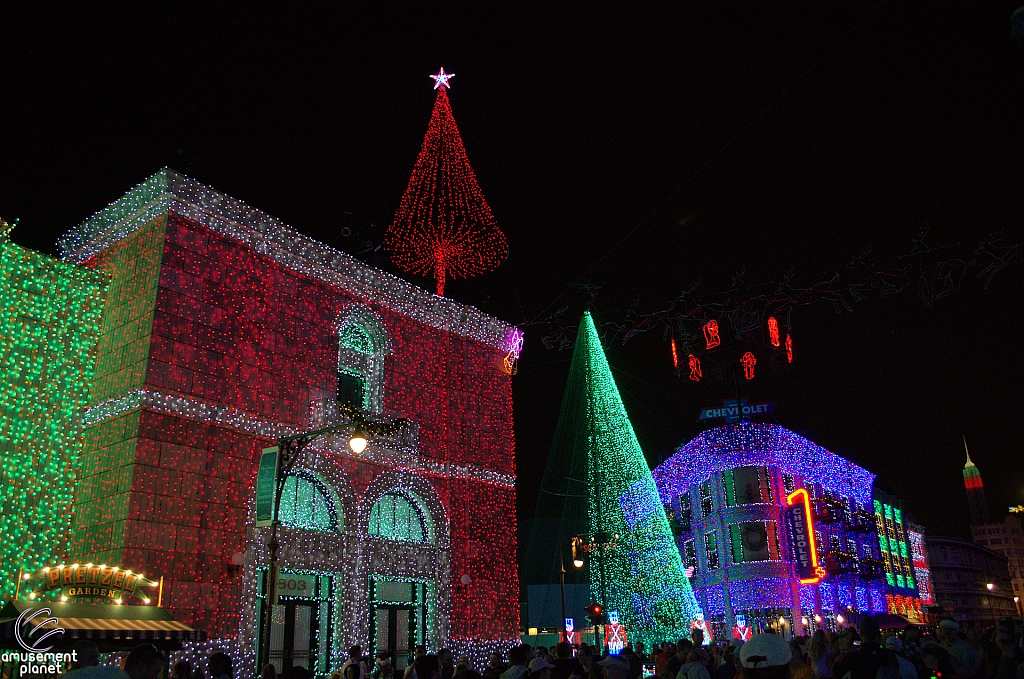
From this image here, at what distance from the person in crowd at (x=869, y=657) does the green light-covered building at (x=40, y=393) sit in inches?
635

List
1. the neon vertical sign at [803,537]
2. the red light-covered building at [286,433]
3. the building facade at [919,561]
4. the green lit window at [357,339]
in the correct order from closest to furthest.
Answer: the red light-covered building at [286,433] < the green lit window at [357,339] < the neon vertical sign at [803,537] < the building facade at [919,561]

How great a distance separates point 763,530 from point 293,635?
33.3 metres

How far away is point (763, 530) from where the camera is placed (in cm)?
4622

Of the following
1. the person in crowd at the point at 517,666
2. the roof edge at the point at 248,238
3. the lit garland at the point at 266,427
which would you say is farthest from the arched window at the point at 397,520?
the person in crowd at the point at 517,666

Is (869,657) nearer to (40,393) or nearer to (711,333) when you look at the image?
(711,333)

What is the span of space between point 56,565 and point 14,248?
7.18 meters

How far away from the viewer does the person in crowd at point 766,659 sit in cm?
582

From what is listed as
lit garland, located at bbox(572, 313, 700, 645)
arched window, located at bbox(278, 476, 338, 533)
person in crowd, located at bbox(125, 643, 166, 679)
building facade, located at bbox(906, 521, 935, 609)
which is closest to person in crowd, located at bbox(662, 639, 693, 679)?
person in crowd, located at bbox(125, 643, 166, 679)

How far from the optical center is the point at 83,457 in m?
18.2

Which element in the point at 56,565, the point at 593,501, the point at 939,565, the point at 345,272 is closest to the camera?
the point at 56,565

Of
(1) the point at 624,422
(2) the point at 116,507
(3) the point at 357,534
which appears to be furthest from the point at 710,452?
(2) the point at 116,507

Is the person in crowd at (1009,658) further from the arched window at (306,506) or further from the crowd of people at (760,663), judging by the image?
the arched window at (306,506)

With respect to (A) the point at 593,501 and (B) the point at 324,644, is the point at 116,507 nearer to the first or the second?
(B) the point at 324,644

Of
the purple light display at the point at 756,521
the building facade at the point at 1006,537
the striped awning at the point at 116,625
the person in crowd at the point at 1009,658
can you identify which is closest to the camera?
the person in crowd at the point at 1009,658
